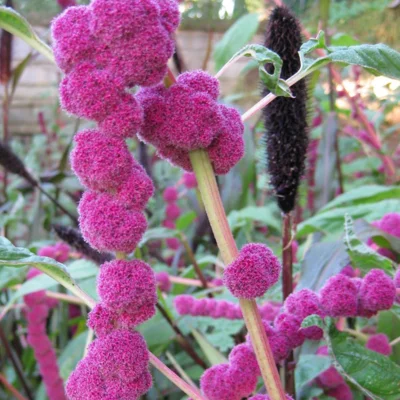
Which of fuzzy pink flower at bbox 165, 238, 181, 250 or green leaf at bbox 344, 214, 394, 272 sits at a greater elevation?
green leaf at bbox 344, 214, 394, 272

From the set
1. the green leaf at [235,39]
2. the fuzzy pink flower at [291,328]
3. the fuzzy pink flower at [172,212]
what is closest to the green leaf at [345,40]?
the green leaf at [235,39]

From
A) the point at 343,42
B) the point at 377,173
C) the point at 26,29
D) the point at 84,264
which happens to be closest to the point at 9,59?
the point at 84,264

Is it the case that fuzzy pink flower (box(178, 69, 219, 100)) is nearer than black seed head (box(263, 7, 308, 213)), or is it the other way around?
fuzzy pink flower (box(178, 69, 219, 100))

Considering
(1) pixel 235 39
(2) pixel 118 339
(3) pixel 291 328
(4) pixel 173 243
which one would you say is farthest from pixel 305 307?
(1) pixel 235 39

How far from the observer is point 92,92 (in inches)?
9.2

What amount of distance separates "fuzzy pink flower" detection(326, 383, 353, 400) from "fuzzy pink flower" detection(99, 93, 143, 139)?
29 centimetres

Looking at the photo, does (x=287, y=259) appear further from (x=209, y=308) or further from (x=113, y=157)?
(x=113, y=157)

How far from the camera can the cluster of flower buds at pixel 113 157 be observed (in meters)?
0.23

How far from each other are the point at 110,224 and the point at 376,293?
0.17 metres

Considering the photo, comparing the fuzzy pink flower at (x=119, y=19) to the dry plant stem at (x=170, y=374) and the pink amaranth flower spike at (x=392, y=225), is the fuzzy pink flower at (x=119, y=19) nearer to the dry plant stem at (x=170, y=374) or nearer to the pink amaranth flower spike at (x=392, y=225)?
the dry plant stem at (x=170, y=374)

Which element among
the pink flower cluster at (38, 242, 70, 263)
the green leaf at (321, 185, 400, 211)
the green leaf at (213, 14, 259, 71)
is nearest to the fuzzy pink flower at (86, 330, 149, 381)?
the pink flower cluster at (38, 242, 70, 263)

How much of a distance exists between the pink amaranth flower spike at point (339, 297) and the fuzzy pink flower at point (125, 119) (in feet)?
0.52

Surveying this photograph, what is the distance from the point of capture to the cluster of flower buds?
234mm

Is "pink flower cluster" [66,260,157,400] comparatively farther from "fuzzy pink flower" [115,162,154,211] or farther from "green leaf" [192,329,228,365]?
"green leaf" [192,329,228,365]
